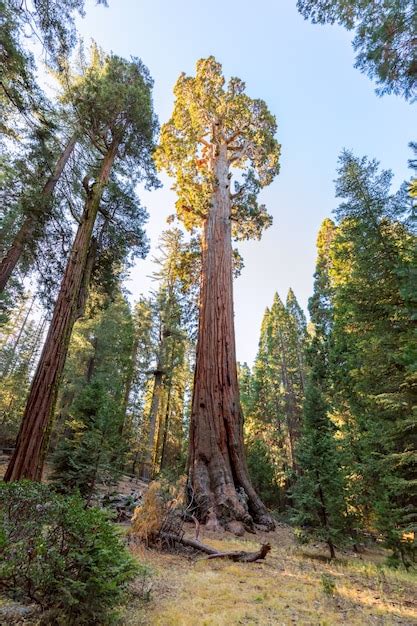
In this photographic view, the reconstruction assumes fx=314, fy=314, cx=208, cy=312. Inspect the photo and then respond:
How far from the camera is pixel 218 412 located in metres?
7.30

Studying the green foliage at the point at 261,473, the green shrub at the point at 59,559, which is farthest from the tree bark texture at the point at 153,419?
the green shrub at the point at 59,559

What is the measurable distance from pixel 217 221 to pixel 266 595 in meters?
9.25

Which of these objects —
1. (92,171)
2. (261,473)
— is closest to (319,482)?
(92,171)

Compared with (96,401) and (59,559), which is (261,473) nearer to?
(96,401)

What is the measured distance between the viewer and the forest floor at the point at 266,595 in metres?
2.35

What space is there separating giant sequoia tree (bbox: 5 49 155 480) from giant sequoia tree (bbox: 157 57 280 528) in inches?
85.9

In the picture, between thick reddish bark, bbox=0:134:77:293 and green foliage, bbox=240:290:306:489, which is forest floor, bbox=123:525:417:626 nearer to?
thick reddish bark, bbox=0:134:77:293

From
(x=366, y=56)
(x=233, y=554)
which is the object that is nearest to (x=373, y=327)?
(x=366, y=56)

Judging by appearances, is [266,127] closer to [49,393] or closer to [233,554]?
[49,393]

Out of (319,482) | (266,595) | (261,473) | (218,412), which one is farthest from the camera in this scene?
(261,473)

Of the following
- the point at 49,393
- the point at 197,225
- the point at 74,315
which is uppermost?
the point at 197,225

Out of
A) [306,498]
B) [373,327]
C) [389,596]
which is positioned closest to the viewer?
[389,596]

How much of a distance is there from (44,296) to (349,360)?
1098 centimetres

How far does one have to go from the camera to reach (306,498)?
5996 millimetres
